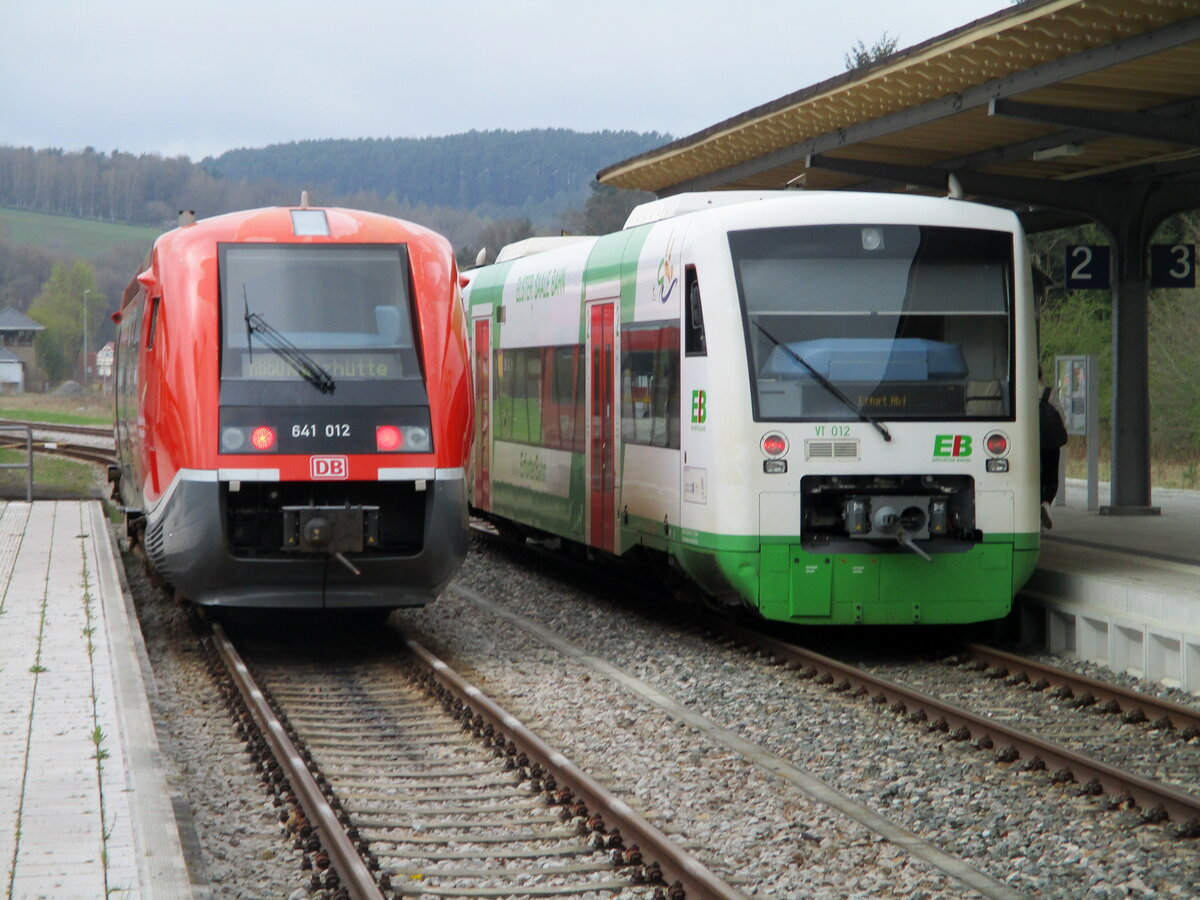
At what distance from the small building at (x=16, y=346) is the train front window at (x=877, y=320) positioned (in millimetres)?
96800

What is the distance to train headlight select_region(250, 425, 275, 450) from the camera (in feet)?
33.9

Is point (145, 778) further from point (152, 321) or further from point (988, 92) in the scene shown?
point (988, 92)

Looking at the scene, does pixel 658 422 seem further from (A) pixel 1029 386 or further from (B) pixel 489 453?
(B) pixel 489 453

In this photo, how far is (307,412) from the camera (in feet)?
34.2

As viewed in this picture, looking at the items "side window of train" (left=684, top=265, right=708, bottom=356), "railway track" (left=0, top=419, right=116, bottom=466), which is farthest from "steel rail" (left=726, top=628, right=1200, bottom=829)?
"railway track" (left=0, top=419, right=116, bottom=466)

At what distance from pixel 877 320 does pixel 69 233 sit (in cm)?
13570

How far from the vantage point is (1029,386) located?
1093 centimetres

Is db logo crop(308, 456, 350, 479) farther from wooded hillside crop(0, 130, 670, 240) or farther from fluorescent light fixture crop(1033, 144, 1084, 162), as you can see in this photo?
wooded hillside crop(0, 130, 670, 240)

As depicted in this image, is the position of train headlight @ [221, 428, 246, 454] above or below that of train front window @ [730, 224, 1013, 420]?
below

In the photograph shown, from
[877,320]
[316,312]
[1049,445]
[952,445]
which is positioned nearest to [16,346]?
[1049,445]

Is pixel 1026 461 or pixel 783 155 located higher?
pixel 783 155

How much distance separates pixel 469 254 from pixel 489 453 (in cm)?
6614

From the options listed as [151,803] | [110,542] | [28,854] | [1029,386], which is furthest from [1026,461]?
[110,542]

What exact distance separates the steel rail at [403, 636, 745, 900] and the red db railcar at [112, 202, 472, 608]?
1.41 metres
